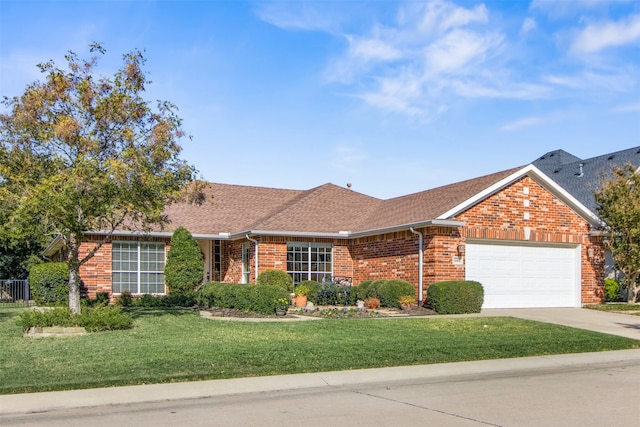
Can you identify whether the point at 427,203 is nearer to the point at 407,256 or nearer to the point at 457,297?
the point at 407,256

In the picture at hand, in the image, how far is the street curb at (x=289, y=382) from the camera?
A: 8172 mm

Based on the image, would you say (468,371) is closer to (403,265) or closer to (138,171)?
(138,171)

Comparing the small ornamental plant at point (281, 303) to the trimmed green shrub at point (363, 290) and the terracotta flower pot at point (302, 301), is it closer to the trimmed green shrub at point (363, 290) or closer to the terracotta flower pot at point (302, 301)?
the terracotta flower pot at point (302, 301)

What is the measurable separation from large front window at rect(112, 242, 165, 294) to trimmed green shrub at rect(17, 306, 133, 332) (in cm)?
892

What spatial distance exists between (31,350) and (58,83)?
6145 millimetres

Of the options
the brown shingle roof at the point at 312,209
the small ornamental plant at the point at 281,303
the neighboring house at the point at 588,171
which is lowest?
the small ornamental plant at the point at 281,303

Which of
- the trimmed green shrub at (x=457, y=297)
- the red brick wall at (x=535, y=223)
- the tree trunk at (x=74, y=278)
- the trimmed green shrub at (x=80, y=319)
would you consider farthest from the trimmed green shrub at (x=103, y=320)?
the red brick wall at (x=535, y=223)

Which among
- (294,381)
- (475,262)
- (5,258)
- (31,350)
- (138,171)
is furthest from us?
(5,258)

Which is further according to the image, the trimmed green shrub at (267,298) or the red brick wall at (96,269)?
the red brick wall at (96,269)

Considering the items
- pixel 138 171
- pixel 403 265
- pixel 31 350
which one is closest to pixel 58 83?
pixel 138 171

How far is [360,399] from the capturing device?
8469 millimetres

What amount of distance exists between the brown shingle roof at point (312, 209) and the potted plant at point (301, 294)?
7.13ft

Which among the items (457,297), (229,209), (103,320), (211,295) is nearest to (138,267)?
(211,295)

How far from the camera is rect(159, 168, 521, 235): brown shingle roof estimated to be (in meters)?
21.6
